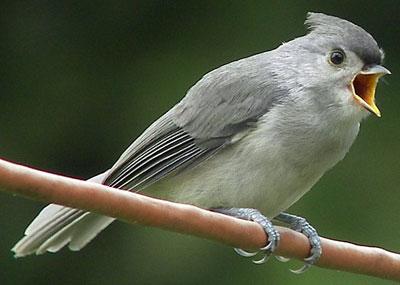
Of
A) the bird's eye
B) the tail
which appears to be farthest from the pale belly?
the tail

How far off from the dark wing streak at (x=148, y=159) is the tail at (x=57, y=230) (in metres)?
0.17

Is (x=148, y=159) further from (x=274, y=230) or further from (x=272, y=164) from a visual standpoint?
(x=274, y=230)

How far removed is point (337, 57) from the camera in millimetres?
3080

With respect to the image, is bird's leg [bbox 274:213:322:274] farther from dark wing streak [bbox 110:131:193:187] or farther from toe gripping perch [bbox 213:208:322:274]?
dark wing streak [bbox 110:131:193:187]

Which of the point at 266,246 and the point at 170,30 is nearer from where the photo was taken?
the point at 266,246

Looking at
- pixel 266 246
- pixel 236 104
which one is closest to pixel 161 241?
pixel 236 104

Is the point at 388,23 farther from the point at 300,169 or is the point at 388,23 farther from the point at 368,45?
the point at 300,169

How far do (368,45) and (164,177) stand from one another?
864mm

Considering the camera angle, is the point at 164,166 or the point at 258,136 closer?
the point at 258,136

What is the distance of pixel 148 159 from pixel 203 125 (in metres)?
0.24

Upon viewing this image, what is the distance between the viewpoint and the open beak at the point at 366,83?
9.75 ft

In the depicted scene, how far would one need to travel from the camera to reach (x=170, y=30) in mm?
4320

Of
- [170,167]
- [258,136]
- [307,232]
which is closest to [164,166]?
[170,167]

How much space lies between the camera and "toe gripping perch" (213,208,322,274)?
85.3 inches
